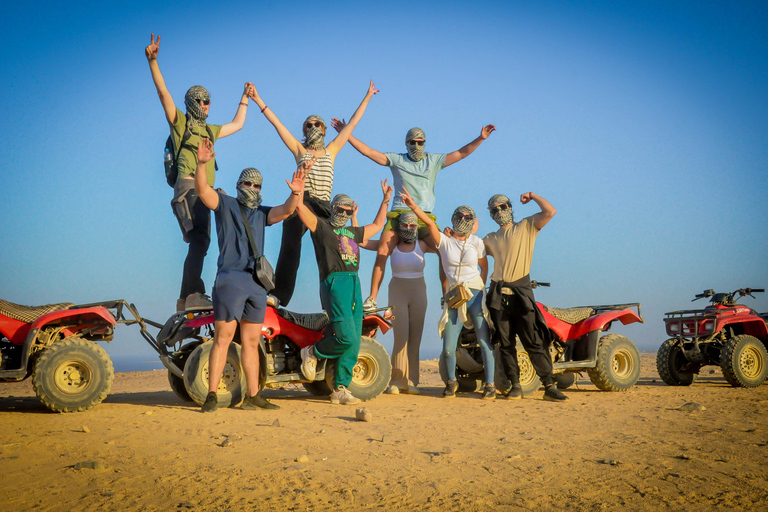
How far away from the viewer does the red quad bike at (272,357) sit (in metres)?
6.38

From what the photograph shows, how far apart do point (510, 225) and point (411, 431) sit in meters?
3.41

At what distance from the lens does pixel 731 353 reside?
9156 millimetres

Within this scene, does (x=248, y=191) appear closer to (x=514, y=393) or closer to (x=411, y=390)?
(x=411, y=390)

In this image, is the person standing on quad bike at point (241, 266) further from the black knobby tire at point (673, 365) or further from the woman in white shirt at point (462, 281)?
the black knobby tire at point (673, 365)

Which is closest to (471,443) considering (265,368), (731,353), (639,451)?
(639,451)

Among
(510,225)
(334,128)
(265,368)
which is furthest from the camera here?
(334,128)

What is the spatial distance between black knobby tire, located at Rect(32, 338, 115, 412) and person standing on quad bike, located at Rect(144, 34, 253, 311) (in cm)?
107

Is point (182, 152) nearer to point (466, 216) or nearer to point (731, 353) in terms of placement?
point (466, 216)

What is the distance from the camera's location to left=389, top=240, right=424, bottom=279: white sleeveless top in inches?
320

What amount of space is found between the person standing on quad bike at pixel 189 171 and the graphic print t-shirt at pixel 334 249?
4.41 ft

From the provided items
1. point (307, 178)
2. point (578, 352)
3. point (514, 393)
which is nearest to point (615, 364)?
point (578, 352)

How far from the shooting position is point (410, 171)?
8.55 m

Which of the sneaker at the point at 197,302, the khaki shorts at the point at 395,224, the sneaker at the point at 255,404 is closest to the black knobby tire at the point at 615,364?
the khaki shorts at the point at 395,224

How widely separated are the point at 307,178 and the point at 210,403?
9.64ft
